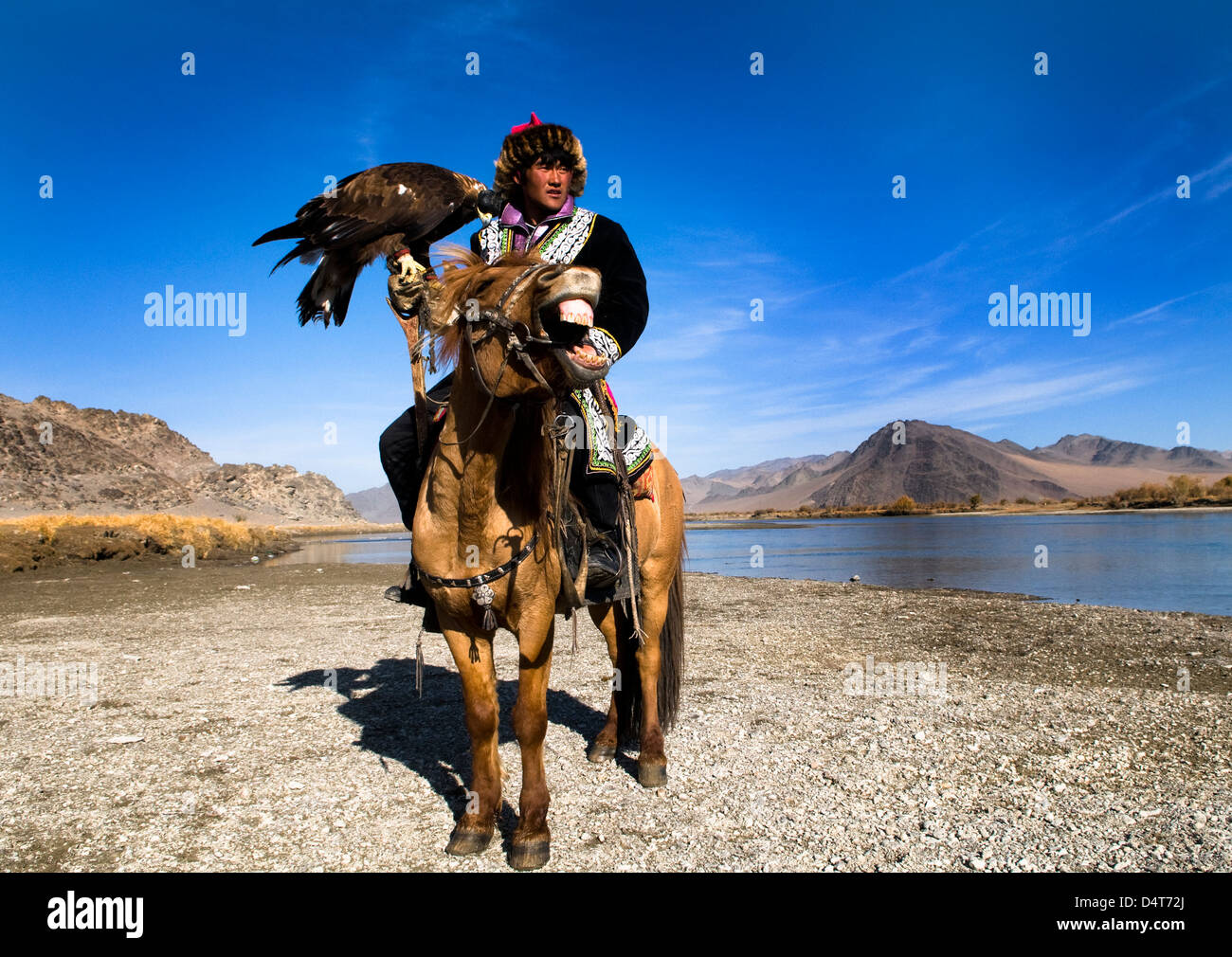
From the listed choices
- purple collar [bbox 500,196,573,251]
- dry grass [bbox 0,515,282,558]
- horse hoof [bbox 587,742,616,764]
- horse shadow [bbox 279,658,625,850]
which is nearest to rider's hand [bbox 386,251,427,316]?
purple collar [bbox 500,196,573,251]

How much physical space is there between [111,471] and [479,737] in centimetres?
8831

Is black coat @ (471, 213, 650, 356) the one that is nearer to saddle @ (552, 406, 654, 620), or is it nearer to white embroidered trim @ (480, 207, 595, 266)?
white embroidered trim @ (480, 207, 595, 266)

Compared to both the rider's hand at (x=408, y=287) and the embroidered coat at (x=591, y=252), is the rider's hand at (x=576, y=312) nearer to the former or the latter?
the rider's hand at (x=408, y=287)

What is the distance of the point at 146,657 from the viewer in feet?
29.2

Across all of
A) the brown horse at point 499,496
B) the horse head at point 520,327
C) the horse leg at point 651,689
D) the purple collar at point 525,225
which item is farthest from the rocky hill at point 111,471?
the horse head at point 520,327

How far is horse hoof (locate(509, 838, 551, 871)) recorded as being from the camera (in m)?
3.47

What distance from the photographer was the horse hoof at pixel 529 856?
3471 millimetres

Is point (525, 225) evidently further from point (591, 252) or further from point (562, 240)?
point (591, 252)

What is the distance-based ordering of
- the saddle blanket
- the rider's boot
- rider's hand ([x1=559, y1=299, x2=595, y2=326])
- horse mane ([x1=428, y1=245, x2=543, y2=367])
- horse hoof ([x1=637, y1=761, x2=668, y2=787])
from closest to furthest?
rider's hand ([x1=559, y1=299, x2=595, y2=326])
horse mane ([x1=428, y1=245, x2=543, y2=367])
the saddle blanket
the rider's boot
horse hoof ([x1=637, y1=761, x2=668, y2=787])

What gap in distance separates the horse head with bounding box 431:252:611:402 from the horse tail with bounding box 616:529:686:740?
297 centimetres

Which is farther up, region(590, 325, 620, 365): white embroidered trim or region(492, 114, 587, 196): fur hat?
region(492, 114, 587, 196): fur hat

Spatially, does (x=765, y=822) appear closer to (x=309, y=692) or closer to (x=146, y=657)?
(x=309, y=692)

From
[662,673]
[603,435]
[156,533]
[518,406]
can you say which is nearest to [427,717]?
[662,673]

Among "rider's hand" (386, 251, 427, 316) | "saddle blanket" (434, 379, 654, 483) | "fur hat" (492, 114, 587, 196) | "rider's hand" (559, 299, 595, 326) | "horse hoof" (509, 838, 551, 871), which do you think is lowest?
"horse hoof" (509, 838, 551, 871)
